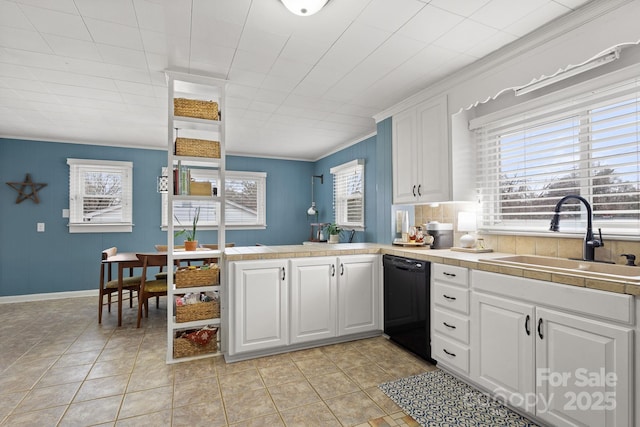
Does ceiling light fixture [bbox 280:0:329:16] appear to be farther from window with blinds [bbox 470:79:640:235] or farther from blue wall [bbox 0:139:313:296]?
blue wall [bbox 0:139:313:296]

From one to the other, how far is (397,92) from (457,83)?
566mm

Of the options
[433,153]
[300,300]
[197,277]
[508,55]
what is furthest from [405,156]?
[197,277]

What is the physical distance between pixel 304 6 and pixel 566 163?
2044 millimetres

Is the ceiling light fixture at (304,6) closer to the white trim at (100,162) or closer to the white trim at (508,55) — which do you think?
the white trim at (508,55)

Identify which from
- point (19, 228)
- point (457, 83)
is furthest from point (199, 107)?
point (19, 228)

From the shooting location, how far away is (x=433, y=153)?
9.76ft

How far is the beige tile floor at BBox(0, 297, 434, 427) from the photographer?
1929 millimetres

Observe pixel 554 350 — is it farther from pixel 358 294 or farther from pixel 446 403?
pixel 358 294

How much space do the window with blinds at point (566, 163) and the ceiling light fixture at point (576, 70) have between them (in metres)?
0.16

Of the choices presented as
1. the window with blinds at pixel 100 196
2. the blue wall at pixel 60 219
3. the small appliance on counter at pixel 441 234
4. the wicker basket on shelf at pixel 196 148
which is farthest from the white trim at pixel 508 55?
the window with blinds at pixel 100 196

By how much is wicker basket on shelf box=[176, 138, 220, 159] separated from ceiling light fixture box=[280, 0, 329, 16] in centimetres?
138

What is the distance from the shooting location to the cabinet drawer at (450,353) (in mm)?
2268

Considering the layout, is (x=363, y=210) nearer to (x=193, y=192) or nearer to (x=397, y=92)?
(x=397, y=92)

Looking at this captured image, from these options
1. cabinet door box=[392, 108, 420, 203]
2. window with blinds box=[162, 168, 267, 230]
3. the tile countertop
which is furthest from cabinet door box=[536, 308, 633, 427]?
window with blinds box=[162, 168, 267, 230]
